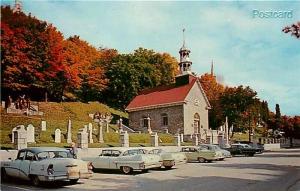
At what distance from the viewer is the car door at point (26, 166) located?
13.8m

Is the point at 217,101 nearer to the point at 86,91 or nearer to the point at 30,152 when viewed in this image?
the point at 86,91

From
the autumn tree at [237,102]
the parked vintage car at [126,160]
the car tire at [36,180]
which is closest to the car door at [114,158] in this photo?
the parked vintage car at [126,160]

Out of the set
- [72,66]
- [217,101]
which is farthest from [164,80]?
[72,66]

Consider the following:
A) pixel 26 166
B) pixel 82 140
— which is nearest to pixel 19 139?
pixel 82 140

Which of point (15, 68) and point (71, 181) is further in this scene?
point (15, 68)

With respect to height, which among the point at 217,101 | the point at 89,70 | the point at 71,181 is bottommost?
the point at 71,181

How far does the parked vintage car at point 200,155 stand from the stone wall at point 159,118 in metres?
23.1

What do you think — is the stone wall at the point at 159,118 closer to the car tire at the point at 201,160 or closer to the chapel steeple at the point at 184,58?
the chapel steeple at the point at 184,58

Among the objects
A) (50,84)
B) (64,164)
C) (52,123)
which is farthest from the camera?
(50,84)

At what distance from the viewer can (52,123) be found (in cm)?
3691

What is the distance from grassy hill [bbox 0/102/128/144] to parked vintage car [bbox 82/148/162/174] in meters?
8.65

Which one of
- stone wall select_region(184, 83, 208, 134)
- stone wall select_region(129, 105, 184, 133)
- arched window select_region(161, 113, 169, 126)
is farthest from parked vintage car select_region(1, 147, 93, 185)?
arched window select_region(161, 113, 169, 126)

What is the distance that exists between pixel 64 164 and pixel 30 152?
1467 mm

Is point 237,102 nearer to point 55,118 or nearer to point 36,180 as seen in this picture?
point 55,118
